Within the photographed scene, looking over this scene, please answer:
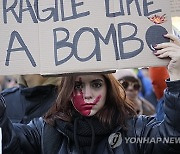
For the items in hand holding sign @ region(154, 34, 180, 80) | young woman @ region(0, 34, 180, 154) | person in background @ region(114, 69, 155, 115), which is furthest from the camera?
person in background @ region(114, 69, 155, 115)

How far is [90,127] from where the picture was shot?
259 centimetres

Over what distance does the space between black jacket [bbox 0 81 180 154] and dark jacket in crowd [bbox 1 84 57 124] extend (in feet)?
2.48

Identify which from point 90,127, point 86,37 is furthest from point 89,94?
point 86,37

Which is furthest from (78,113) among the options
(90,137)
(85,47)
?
(85,47)

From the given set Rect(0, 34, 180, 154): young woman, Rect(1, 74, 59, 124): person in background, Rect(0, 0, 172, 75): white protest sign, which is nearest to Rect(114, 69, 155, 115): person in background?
Rect(1, 74, 59, 124): person in background

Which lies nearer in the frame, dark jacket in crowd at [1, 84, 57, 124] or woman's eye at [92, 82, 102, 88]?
woman's eye at [92, 82, 102, 88]

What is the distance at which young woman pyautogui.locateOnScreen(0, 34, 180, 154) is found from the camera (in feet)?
8.27

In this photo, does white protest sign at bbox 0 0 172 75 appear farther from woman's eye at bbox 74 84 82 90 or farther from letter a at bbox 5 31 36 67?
woman's eye at bbox 74 84 82 90

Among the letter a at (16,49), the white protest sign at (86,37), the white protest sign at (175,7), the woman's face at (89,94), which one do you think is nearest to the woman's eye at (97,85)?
the woman's face at (89,94)

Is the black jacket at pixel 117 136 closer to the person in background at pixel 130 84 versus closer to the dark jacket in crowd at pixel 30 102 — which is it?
the dark jacket in crowd at pixel 30 102

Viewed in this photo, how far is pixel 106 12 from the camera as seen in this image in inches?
96.6

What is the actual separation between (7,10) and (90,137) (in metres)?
0.72

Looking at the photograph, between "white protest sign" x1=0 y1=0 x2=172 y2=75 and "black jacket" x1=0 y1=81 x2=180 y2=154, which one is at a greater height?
"white protest sign" x1=0 y1=0 x2=172 y2=75

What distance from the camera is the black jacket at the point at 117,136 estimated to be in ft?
8.00
